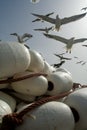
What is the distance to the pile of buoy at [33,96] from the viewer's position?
2.99m

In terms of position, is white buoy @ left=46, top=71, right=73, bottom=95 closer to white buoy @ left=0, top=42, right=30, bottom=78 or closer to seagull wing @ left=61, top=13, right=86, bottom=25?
white buoy @ left=0, top=42, right=30, bottom=78

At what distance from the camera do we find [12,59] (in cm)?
363

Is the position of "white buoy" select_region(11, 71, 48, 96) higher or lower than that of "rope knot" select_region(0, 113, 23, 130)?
lower

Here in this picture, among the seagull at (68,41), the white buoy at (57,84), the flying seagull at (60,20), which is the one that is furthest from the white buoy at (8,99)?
the flying seagull at (60,20)

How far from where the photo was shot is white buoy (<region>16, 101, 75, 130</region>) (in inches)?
117

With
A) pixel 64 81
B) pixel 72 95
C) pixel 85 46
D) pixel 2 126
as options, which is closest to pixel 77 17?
pixel 85 46

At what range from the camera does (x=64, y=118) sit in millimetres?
3082

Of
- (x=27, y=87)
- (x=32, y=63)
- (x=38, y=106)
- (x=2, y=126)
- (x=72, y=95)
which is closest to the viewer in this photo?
(x=2, y=126)

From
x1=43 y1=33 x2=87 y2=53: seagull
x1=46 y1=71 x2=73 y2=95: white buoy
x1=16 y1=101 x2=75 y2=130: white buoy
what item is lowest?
x1=43 y1=33 x2=87 y2=53: seagull

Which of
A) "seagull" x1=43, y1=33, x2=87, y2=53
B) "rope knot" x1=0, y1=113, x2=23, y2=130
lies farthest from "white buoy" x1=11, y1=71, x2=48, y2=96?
"seagull" x1=43, y1=33, x2=87, y2=53

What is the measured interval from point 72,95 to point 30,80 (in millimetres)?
553

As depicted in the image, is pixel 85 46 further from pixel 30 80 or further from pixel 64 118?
pixel 64 118

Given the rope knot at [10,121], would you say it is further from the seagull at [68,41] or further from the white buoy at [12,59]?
the seagull at [68,41]

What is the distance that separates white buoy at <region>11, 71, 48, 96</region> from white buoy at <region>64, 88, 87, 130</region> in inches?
19.5
